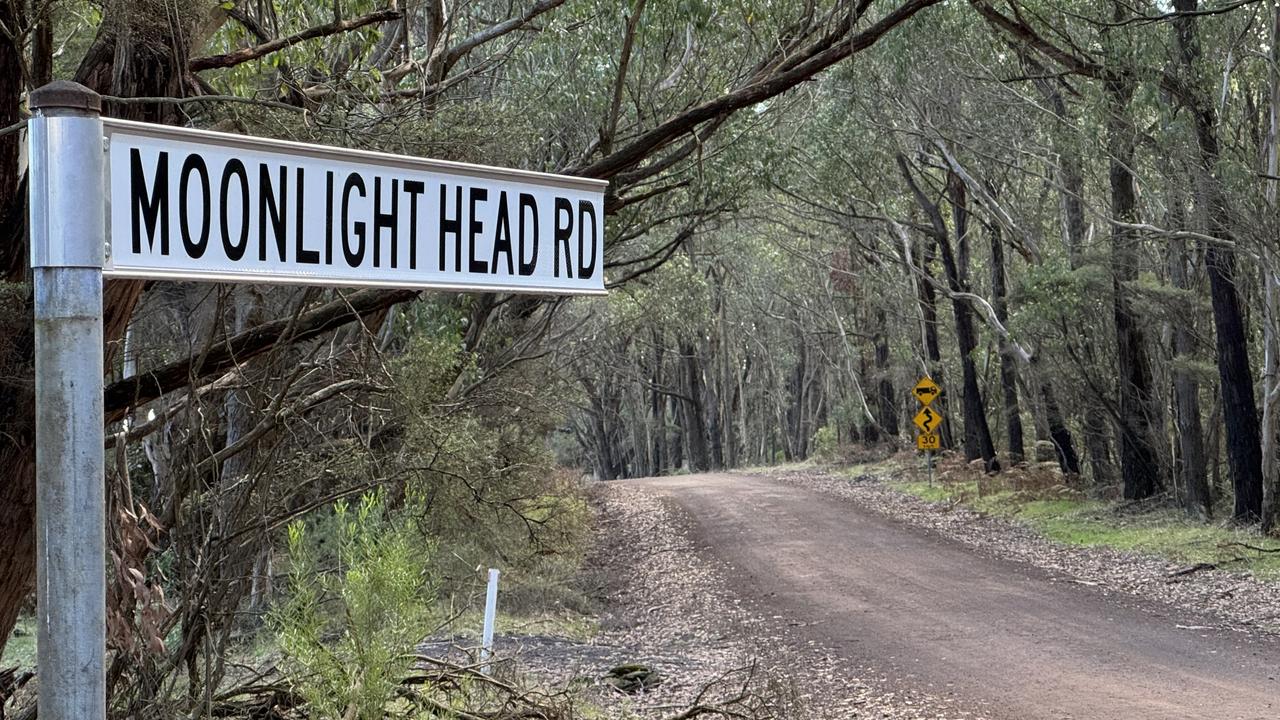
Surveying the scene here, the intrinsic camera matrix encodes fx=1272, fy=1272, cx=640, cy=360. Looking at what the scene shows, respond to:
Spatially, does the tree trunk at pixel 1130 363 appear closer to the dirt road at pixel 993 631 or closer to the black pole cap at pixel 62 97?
the dirt road at pixel 993 631

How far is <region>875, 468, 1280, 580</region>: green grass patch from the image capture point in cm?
1638

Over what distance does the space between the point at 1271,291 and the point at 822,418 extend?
46.1 meters

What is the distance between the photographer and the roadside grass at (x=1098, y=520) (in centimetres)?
1644

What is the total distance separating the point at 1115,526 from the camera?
2059 cm

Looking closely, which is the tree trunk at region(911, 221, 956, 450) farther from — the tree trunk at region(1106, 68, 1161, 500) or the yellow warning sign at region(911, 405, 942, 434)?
the tree trunk at region(1106, 68, 1161, 500)

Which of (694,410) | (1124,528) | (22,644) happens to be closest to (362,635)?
(22,644)

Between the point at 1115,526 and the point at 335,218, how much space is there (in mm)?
20157

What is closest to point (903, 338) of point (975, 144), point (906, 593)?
point (975, 144)

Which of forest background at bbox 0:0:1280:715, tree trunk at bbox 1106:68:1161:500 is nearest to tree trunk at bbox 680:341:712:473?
forest background at bbox 0:0:1280:715

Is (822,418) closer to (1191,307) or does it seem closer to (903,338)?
(903,338)

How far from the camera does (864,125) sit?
27.7 metres

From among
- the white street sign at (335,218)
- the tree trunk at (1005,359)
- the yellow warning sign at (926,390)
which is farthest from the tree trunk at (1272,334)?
the white street sign at (335,218)

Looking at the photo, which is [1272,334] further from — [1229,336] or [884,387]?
[884,387]

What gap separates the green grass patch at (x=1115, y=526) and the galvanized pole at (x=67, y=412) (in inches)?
599
